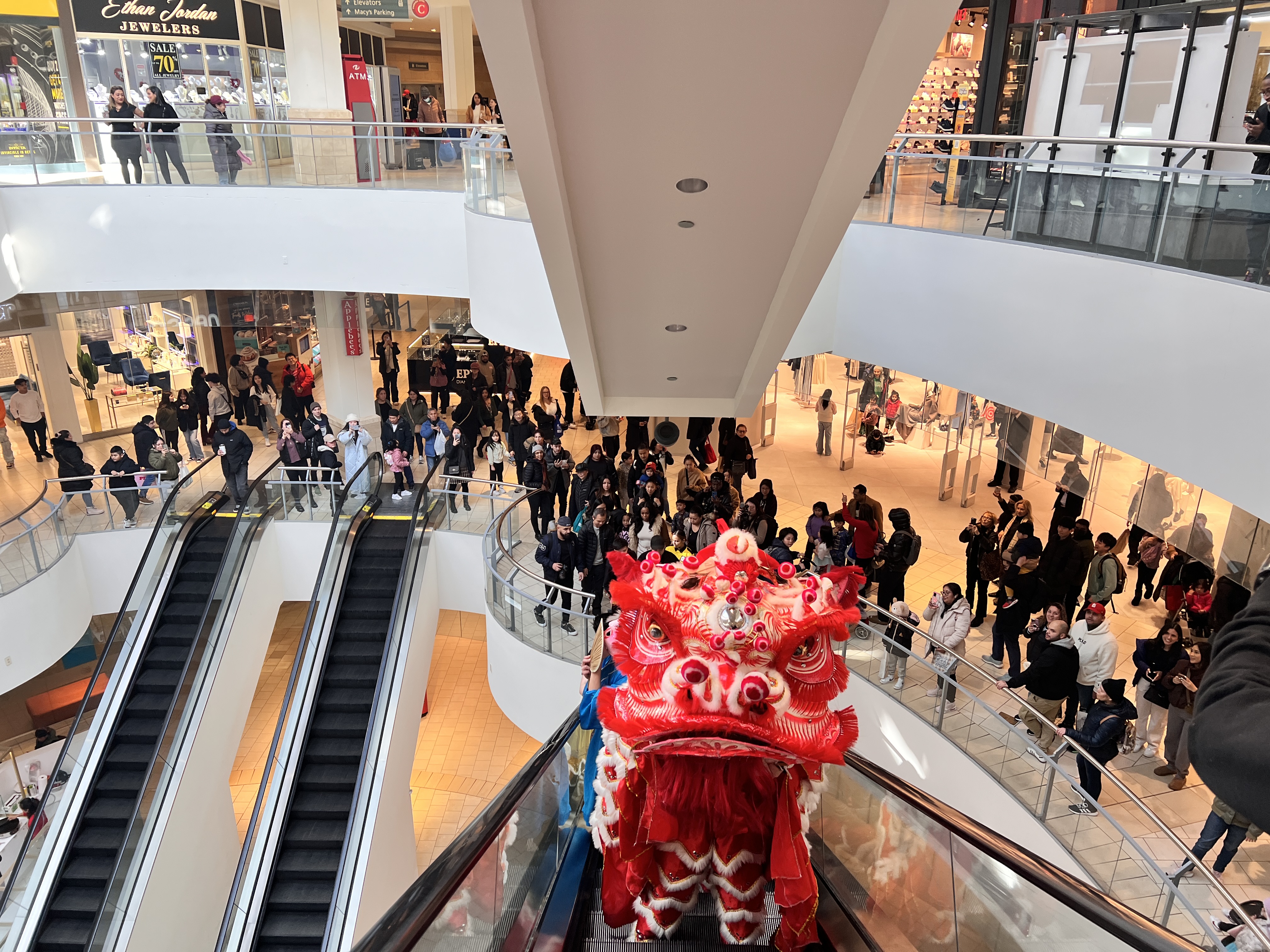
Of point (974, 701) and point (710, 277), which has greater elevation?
point (710, 277)

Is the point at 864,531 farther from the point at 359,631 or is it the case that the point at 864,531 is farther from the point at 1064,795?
the point at 359,631

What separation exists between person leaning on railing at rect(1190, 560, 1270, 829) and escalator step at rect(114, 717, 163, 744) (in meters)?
11.1

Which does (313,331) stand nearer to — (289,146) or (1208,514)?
(289,146)

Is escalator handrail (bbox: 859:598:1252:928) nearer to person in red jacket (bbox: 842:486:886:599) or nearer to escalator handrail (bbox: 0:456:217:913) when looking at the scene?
person in red jacket (bbox: 842:486:886:599)

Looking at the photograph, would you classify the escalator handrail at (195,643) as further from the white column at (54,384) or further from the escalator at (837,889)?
the escalator at (837,889)

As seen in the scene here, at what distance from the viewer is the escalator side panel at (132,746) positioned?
354 inches

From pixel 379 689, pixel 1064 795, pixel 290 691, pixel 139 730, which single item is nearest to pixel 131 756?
pixel 139 730

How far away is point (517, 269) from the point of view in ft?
37.6

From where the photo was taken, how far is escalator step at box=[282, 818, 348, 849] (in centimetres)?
945

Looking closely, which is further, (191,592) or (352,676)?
(191,592)

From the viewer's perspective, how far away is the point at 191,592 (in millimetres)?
11820

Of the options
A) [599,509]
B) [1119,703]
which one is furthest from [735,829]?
[599,509]

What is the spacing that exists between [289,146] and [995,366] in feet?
34.1

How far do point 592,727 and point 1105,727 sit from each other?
3.92 m
